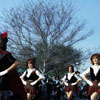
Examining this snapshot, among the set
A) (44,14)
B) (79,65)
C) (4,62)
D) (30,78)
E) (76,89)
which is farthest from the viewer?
(79,65)

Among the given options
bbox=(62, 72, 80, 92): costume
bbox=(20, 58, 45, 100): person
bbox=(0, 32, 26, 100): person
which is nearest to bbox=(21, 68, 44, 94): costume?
bbox=(20, 58, 45, 100): person

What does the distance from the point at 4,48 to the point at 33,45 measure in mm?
20125

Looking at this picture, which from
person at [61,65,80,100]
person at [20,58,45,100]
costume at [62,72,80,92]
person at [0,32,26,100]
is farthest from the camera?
costume at [62,72,80,92]

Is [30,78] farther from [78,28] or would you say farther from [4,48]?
[78,28]

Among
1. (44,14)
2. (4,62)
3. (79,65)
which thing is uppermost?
(44,14)

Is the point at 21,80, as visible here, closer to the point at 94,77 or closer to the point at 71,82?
the point at 94,77

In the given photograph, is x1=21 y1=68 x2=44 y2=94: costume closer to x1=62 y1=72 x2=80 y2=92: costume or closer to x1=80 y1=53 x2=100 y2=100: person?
x1=80 y1=53 x2=100 y2=100: person

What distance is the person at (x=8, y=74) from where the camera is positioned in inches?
191

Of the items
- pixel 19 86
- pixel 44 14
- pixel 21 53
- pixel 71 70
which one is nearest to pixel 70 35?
pixel 44 14

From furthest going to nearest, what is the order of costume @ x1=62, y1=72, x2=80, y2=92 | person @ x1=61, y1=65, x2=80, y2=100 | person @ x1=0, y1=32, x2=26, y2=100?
costume @ x1=62, y1=72, x2=80, y2=92
person @ x1=61, y1=65, x2=80, y2=100
person @ x1=0, y1=32, x2=26, y2=100

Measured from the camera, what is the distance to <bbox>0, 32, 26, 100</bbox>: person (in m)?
4.86

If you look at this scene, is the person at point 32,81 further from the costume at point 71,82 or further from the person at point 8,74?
the person at point 8,74

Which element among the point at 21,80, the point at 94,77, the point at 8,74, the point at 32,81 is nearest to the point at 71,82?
the point at 32,81

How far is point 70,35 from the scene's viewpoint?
2481 cm
